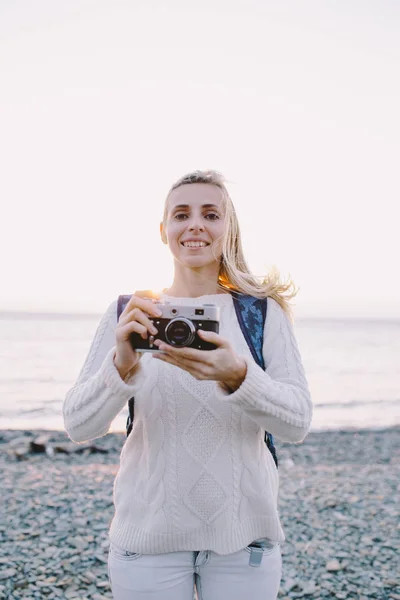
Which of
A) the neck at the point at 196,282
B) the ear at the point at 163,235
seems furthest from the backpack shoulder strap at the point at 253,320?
the ear at the point at 163,235

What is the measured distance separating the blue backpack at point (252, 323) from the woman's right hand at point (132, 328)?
9.7 inches

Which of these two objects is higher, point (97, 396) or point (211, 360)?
point (211, 360)

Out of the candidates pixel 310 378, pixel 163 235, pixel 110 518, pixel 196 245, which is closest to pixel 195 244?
pixel 196 245

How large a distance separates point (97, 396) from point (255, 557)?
0.84 metres

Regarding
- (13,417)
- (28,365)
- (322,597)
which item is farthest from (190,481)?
(28,365)

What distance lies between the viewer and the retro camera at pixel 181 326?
1800 millimetres

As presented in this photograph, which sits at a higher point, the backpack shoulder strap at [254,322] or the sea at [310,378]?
the backpack shoulder strap at [254,322]

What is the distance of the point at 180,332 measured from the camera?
181 cm

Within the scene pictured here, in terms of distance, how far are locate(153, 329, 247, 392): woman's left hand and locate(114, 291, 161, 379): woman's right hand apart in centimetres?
8

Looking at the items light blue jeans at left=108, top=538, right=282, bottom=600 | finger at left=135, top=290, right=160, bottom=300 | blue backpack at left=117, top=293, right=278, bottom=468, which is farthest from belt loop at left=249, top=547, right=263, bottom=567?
finger at left=135, top=290, right=160, bottom=300

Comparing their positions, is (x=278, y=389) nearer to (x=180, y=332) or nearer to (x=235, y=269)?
(x=180, y=332)

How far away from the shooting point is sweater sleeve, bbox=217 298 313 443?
6.00 feet

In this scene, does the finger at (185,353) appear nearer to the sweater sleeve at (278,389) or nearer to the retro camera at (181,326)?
the retro camera at (181,326)

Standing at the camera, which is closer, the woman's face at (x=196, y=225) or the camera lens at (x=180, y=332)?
the camera lens at (x=180, y=332)
